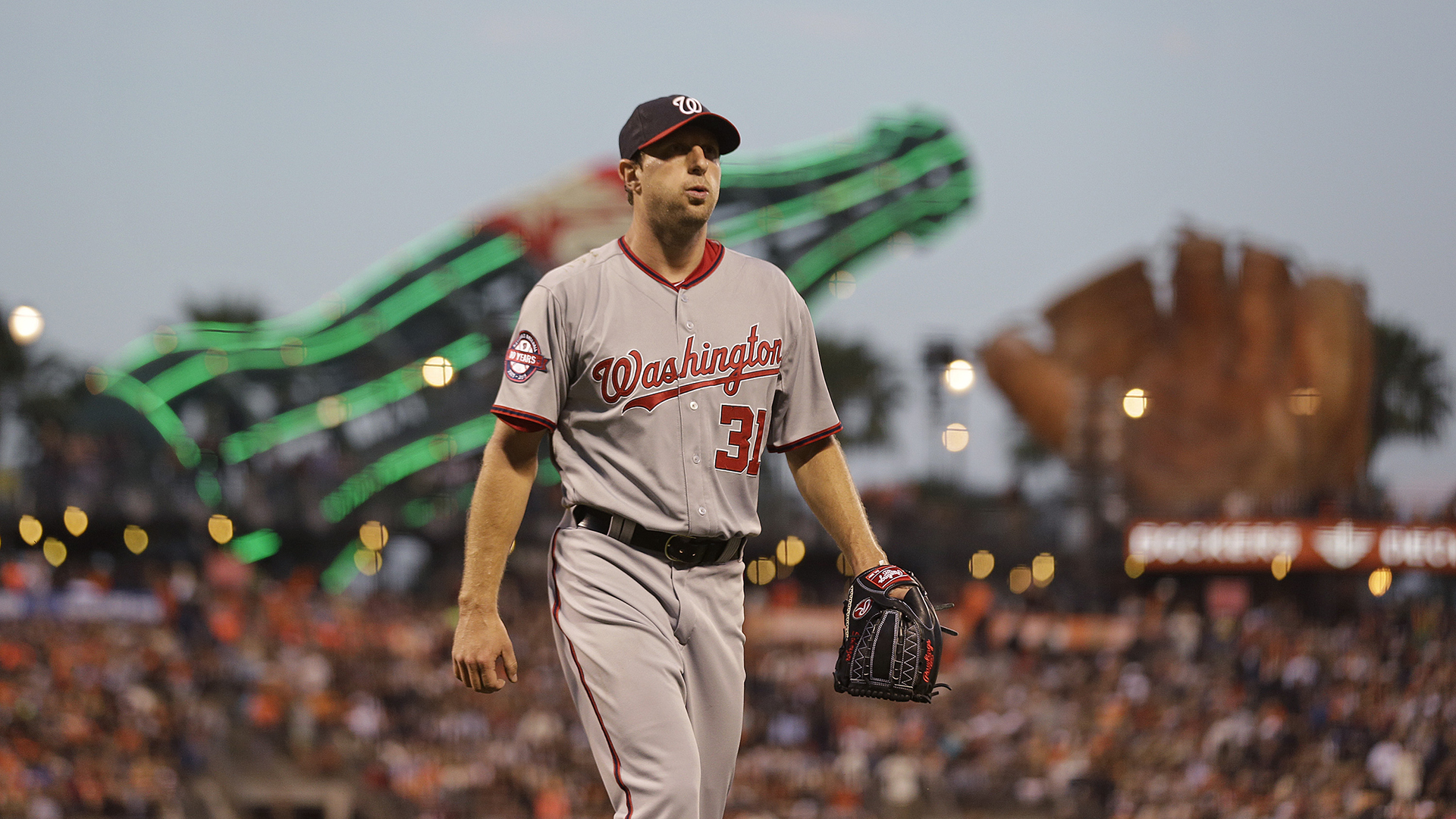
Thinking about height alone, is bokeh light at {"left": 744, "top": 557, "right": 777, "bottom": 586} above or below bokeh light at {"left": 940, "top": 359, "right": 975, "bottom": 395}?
below

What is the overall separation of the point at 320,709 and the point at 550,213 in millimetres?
22354

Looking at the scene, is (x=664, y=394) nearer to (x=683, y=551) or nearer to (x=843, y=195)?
(x=683, y=551)

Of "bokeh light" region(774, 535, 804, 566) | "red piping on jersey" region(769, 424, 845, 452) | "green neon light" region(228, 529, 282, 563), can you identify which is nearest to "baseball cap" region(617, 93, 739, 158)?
"red piping on jersey" region(769, 424, 845, 452)

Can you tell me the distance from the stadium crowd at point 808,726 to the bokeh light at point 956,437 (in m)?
4.49

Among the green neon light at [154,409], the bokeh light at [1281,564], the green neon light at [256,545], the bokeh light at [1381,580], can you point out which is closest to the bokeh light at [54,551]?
the green neon light at [256,545]

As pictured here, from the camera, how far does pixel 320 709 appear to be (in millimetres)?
20594

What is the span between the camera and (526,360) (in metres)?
3.38

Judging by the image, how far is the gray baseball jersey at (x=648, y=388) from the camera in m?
3.41

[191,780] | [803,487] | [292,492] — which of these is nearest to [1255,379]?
[292,492]

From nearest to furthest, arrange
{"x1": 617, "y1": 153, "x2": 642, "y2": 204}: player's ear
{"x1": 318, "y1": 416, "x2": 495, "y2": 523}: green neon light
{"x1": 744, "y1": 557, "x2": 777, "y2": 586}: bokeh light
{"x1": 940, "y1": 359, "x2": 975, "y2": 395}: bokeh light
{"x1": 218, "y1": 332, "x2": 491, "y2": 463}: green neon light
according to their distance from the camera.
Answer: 1. {"x1": 617, "y1": 153, "x2": 642, "y2": 204}: player's ear
2. {"x1": 940, "y1": 359, "x2": 975, "y2": 395}: bokeh light
3. {"x1": 744, "y1": 557, "x2": 777, "y2": 586}: bokeh light
4. {"x1": 318, "y1": 416, "x2": 495, "y2": 523}: green neon light
5. {"x1": 218, "y1": 332, "x2": 491, "y2": 463}: green neon light

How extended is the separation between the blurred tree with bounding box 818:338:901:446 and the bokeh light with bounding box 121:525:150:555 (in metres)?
24.1

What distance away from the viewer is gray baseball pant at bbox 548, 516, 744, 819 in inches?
130

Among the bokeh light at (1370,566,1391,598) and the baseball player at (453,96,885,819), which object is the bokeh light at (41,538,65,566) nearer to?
the bokeh light at (1370,566,1391,598)

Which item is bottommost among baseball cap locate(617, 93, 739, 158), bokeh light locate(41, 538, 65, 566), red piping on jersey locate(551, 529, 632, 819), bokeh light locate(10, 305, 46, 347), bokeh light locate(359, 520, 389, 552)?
bokeh light locate(359, 520, 389, 552)
